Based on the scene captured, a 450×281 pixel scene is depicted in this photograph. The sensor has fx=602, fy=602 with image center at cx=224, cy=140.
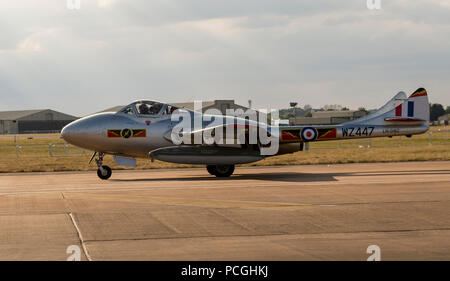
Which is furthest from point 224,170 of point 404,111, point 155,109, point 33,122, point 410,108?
point 33,122

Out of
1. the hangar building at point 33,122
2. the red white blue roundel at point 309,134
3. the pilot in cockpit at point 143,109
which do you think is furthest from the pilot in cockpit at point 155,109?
the hangar building at point 33,122

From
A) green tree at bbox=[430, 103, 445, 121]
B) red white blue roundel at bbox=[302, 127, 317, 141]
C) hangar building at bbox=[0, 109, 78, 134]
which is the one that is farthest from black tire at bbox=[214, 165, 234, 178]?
green tree at bbox=[430, 103, 445, 121]

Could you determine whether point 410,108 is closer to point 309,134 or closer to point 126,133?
point 309,134

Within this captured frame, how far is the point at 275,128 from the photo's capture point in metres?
23.3

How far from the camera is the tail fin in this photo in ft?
78.9

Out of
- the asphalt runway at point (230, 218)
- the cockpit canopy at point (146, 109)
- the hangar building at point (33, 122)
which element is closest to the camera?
the asphalt runway at point (230, 218)

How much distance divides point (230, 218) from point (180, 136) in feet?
33.5

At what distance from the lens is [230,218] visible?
12.6 meters

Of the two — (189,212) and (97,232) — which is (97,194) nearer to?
(189,212)

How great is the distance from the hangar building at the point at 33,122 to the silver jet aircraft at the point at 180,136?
10011cm

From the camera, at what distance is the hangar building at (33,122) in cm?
12250

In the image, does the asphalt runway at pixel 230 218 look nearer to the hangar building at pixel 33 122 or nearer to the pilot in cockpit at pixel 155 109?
the pilot in cockpit at pixel 155 109

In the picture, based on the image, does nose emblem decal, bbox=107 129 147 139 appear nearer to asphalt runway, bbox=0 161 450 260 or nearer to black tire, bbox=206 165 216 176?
asphalt runway, bbox=0 161 450 260
